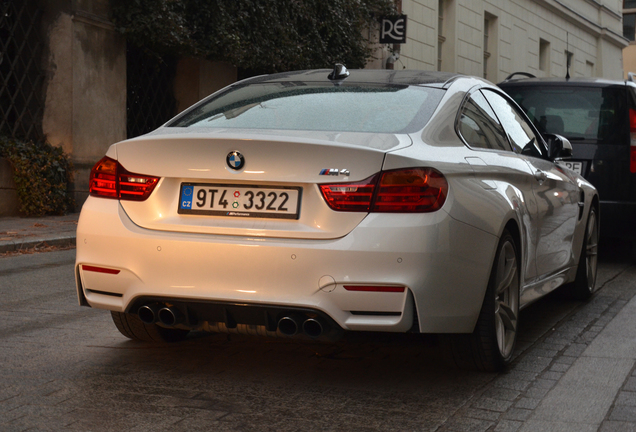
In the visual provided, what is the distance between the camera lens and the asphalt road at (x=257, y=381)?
146 inches

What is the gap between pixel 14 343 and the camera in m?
5.15

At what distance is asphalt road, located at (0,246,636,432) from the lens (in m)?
3.72

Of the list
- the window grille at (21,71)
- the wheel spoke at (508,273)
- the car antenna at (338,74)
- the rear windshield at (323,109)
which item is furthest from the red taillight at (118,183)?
the window grille at (21,71)

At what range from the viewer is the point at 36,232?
10914 millimetres

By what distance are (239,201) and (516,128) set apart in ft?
7.60

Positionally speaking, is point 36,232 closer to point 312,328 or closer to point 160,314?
point 160,314

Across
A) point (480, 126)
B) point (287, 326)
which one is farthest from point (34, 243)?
point (287, 326)

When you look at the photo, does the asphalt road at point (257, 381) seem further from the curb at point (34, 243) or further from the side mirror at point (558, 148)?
the curb at point (34, 243)

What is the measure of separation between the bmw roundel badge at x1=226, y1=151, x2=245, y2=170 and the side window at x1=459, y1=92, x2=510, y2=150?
120 cm

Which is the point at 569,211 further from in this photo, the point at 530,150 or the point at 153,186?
the point at 153,186

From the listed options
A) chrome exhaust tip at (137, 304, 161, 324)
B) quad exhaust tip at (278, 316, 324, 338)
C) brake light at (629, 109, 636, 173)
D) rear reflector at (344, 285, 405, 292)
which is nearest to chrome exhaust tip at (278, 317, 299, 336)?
quad exhaust tip at (278, 316, 324, 338)

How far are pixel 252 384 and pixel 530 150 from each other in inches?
95.2

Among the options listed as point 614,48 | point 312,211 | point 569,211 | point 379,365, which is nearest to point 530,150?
point 569,211

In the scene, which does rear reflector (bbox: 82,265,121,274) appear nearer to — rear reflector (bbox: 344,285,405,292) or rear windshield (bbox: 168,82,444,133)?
rear windshield (bbox: 168,82,444,133)
